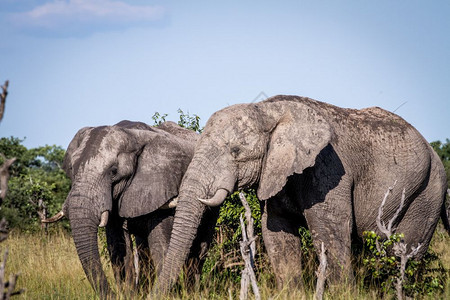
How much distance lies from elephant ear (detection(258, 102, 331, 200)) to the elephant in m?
1.83

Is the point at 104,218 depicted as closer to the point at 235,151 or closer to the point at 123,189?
the point at 123,189

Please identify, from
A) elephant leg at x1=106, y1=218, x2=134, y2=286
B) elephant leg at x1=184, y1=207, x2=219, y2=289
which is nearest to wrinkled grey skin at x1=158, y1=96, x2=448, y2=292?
elephant leg at x1=184, y1=207, x2=219, y2=289

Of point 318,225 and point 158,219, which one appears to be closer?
point 318,225

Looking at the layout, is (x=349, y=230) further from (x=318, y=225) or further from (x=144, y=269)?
(x=144, y=269)

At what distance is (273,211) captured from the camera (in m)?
6.61

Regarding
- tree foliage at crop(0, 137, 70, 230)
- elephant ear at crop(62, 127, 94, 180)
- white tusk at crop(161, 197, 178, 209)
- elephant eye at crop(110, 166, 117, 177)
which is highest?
tree foliage at crop(0, 137, 70, 230)

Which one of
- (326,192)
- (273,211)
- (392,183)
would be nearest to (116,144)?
(273,211)

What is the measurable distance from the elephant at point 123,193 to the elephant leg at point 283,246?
1137 mm

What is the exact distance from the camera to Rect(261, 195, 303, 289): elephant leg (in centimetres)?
667

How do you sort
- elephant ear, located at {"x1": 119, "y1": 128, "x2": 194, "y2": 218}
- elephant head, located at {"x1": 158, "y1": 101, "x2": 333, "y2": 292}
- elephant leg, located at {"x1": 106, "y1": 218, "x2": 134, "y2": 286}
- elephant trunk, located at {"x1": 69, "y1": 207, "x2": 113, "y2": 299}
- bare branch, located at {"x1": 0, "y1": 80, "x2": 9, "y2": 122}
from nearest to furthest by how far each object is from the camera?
bare branch, located at {"x1": 0, "y1": 80, "x2": 9, "y2": 122}, elephant head, located at {"x1": 158, "y1": 101, "x2": 333, "y2": 292}, elephant trunk, located at {"x1": 69, "y1": 207, "x2": 113, "y2": 299}, elephant ear, located at {"x1": 119, "y1": 128, "x2": 194, "y2": 218}, elephant leg, located at {"x1": 106, "y1": 218, "x2": 134, "y2": 286}

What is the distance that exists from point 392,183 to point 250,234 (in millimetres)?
2099

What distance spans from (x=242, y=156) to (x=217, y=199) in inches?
19.4

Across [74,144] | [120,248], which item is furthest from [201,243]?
[74,144]

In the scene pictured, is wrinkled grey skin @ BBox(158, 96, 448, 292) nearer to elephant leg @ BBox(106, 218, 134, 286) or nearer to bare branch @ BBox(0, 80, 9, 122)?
elephant leg @ BBox(106, 218, 134, 286)
